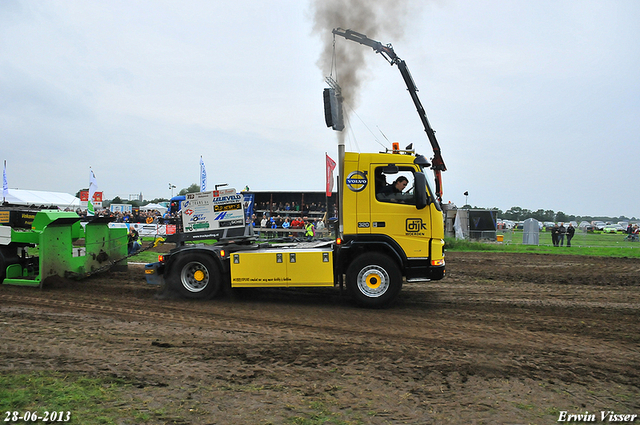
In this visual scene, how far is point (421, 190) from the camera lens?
23.5 feet

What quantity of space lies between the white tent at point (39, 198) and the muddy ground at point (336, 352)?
35.6 metres

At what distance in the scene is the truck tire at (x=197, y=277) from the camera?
798cm

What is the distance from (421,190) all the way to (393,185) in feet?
1.80

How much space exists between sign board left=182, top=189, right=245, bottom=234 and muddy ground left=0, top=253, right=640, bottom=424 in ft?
4.88

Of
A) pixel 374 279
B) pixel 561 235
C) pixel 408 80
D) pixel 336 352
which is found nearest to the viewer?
pixel 336 352

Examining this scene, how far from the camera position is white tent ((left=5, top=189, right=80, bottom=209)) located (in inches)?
1480

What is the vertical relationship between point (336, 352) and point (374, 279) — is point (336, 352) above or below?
below

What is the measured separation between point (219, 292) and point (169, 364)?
3645 mm

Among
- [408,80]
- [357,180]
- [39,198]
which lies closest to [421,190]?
[357,180]

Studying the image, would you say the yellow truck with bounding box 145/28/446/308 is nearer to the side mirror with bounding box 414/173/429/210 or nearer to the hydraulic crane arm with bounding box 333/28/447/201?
the side mirror with bounding box 414/173/429/210

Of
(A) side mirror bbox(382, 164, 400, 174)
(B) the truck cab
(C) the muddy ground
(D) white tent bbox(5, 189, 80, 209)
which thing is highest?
(D) white tent bbox(5, 189, 80, 209)

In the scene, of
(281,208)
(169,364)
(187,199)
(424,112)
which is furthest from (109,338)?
(281,208)

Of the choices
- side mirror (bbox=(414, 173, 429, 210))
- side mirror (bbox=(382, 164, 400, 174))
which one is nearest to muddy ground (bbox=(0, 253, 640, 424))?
side mirror (bbox=(414, 173, 429, 210))

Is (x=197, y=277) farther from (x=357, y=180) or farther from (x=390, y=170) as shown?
(x=390, y=170)
